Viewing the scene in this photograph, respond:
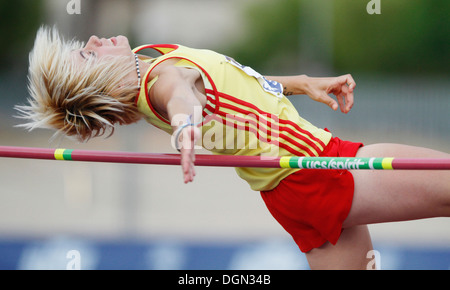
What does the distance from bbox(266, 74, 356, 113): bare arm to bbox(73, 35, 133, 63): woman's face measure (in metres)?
0.40

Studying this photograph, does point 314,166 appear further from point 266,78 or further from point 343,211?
point 266,78

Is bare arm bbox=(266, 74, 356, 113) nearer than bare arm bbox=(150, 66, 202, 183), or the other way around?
bare arm bbox=(150, 66, 202, 183)

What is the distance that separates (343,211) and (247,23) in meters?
4.90

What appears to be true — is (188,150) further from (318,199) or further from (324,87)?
(324,87)

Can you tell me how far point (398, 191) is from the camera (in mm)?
1506

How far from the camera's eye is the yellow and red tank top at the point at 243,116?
1.51m

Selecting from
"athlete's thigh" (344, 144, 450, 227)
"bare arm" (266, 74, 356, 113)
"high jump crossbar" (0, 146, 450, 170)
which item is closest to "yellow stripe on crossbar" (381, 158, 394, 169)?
"high jump crossbar" (0, 146, 450, 170)

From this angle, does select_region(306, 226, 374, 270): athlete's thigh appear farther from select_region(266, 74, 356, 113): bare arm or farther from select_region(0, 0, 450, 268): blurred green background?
select_region(0, 0, 450, 268): blurred green background

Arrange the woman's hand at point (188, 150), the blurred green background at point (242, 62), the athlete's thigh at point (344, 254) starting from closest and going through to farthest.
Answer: the woman's hand at point (188, 150) → the athlete's thigh at point (344, 254) → the blurred green background at point (242, 62)

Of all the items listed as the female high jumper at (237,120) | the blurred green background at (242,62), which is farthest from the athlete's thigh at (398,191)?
the blurred green background at (242,62)

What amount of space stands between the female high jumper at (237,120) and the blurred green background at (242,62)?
193 centimetres

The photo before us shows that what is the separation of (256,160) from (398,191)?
34 centimetres

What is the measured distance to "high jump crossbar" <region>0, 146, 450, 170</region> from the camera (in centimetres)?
136

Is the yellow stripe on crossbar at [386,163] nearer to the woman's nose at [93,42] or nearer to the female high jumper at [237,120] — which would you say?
the female high jumper at [237,120]
